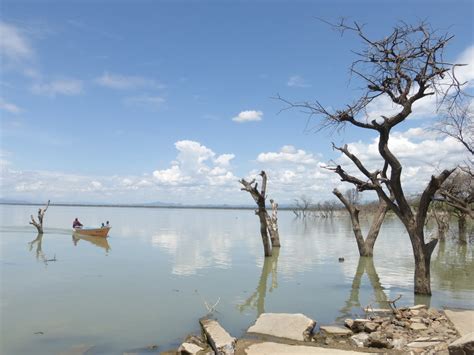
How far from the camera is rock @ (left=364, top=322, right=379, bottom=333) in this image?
838 centimetres

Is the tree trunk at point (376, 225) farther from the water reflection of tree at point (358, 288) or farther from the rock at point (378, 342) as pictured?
the rock at point (378, 342)

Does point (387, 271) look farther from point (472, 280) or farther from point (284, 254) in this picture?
point (284, 254)

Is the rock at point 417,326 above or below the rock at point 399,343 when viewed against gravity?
above

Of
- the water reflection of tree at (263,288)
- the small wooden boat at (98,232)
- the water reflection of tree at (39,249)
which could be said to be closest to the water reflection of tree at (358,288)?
the water reflection of tree at (263,288)

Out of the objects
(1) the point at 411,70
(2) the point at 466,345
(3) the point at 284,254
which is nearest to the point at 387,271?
(3) the point at 284,254

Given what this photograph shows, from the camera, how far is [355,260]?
21.3m

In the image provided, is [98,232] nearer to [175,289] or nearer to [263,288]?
[175,289]

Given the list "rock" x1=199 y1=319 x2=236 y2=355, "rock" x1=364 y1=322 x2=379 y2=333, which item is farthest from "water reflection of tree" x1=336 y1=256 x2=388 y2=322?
"rock" x1=199 y1=319 x2=236 y2=355

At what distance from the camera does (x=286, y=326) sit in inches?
340

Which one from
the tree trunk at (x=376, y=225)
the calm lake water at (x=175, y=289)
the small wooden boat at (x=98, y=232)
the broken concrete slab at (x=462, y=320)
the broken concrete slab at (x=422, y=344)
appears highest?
the tree trunk at (x=376, y=225)

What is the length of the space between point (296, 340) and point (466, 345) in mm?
3235

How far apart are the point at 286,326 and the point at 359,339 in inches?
56.2

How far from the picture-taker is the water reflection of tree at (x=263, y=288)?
463 inches

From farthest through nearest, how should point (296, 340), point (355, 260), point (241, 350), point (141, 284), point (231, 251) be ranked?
point (231, 251), point (355, 260), point (141, 284), point (296, 340), point (241, 350)
